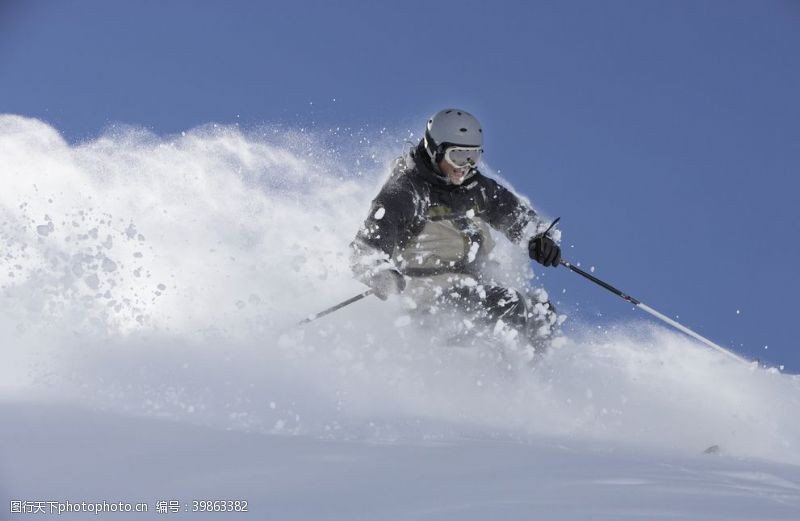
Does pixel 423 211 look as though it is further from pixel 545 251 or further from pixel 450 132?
pixel 545 251

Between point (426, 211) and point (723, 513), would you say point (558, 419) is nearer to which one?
point (426, 211)

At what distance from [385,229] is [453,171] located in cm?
78

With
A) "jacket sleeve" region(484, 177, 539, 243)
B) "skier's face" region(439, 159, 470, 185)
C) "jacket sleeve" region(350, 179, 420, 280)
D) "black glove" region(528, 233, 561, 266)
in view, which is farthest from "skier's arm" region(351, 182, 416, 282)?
"black glove" region(528, 233, 561, 266)

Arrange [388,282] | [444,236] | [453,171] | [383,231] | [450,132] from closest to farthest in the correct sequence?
[388,282] → [383,231] → [450,132] → [453,171] → [444,236]

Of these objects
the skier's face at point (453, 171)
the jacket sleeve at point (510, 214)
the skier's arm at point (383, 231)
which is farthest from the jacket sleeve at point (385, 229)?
the jacket sleeve at point (510, 214)

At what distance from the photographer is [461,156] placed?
20.6 ft

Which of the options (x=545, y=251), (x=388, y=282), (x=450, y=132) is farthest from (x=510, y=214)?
(x=388, y=282)

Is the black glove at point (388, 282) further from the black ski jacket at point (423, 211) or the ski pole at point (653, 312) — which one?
the ski pole at point (653, 312)

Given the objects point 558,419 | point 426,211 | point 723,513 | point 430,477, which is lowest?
point 723,513

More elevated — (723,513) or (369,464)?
(369,464)

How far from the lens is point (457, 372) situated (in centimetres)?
624

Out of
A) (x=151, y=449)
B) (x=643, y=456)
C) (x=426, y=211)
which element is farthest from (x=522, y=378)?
(x=151, y=449)

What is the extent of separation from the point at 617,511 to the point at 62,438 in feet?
8.35

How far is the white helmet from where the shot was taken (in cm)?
625
